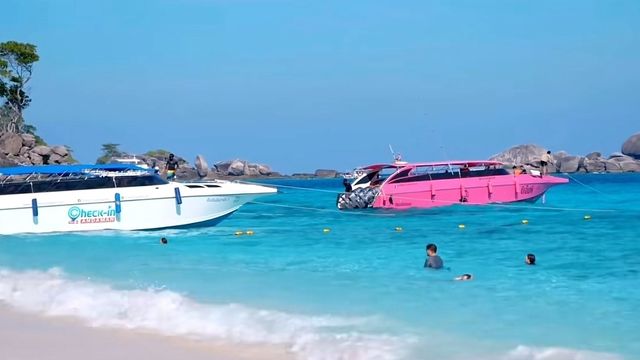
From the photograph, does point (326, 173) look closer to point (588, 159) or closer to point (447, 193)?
point (588, 159)

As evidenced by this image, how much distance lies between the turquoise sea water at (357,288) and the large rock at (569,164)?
4076 inches

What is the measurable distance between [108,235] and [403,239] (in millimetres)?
8248

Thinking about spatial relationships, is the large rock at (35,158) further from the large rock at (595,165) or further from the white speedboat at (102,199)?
the large rock at (595,165)

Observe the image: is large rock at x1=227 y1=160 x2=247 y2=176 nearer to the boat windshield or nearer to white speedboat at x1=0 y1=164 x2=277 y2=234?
white speedboat at x1=0 y1=164 x2=277 y2=234

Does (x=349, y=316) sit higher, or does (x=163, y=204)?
(x=163, y=204)

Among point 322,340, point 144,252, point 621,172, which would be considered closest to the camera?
point 322,340

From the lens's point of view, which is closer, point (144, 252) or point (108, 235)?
point (144, 252)

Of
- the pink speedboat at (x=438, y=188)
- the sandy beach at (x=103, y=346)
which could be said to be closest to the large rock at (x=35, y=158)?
the pink speedboat at (x=438, y=188)

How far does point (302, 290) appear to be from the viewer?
12734 mm

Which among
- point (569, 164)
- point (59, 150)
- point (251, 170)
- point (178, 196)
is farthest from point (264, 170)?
point (178, 196)

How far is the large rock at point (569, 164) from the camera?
122250 millimetres

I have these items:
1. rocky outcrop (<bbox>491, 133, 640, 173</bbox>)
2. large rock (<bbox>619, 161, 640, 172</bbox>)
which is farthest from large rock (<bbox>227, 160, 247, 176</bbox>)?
large rock (<bbox>619, 161, 640, 172</bbox>)

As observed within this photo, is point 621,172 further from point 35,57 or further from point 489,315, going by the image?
point 489,315

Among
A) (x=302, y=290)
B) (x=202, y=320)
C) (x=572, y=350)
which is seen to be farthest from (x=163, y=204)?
(x=572, y=350)
